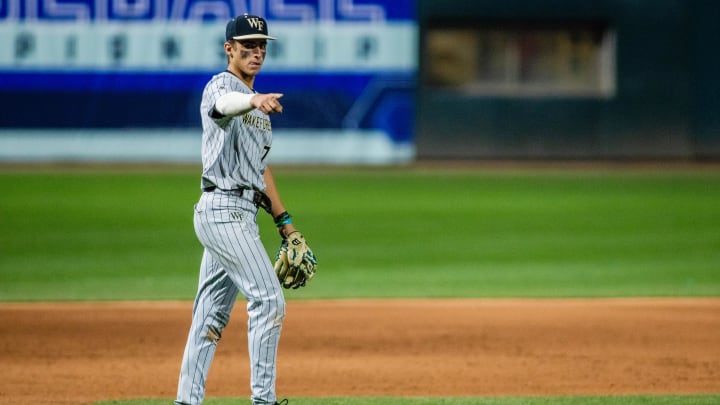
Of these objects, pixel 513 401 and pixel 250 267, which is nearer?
A: pixel 250 267

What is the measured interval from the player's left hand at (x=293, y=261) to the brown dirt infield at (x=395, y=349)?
1306 millimetres

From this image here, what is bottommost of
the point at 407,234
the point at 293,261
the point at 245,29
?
the point at 407,234

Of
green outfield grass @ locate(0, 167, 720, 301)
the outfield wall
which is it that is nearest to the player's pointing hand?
green outfield grass @ locate(0, 167, 720, 301)

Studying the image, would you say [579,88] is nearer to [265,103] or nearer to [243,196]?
[243,196]

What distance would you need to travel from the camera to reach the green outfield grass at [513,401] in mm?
6004

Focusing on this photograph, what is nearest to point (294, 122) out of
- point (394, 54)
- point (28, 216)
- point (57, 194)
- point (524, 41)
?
point (394, 54)

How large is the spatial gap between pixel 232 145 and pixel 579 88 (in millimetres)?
21575

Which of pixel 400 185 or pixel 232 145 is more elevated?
pixel 232 145

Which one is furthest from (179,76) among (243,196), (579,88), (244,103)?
(244,103)

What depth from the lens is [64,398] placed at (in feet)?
20.2

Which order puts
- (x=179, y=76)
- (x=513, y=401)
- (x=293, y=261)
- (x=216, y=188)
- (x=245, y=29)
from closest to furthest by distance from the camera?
(x=245, y=29) → (x=216, y=188) → (x=293, y=261) → (x=513, y=401) → (x=179, y=76)

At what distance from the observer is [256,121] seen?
4.92 metres

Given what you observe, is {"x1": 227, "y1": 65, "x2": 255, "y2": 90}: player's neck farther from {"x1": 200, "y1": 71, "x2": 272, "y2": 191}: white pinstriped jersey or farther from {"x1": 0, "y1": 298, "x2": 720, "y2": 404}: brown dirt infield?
{"x1": 0, "y1": 298, "x2": 720, "y2": 404}: brown dirt infield

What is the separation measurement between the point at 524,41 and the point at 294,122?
546 centimetres
